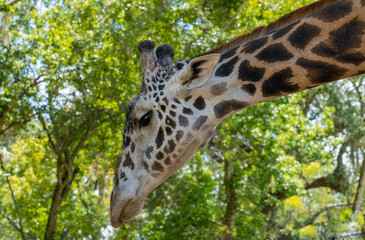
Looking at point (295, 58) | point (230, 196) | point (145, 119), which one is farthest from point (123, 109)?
point (295, 58)

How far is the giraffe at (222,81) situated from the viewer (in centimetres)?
241

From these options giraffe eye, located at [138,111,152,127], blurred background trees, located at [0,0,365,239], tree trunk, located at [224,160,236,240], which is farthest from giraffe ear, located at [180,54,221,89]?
tree trunk, located at [224,160,236,240]

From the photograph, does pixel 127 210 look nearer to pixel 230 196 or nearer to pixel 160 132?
pixel 160 132

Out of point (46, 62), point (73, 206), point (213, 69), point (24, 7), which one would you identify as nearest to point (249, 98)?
point (213, 69)

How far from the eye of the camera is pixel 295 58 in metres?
2.53

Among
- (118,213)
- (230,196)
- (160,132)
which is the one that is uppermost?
(230,196)

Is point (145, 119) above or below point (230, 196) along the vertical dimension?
below

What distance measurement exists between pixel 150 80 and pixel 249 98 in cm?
72

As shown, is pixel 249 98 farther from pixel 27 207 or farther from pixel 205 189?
pixel 27 207

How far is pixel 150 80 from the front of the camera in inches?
119

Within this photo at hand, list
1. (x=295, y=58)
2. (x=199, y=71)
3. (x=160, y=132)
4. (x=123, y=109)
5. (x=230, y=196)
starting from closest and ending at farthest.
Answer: (x=295, y=58)
(x=199, y=71)
(x=160, y=132)
(x=123, y=109)
(x=230, y=196)

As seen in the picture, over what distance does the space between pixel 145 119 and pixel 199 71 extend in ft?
1.65

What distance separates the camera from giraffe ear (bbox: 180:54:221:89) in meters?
2.59

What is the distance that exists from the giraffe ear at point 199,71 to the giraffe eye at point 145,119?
32cm
